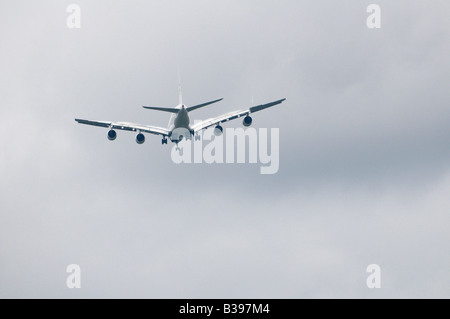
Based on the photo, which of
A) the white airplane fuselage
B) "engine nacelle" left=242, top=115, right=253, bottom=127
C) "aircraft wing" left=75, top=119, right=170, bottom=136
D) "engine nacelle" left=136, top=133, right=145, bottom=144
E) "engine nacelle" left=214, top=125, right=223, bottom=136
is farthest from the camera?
"engine nacelle" left=214, top=125, right=223, bottom=136

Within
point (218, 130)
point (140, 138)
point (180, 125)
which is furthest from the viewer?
point (218, 130)

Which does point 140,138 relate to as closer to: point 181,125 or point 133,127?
point 133,127

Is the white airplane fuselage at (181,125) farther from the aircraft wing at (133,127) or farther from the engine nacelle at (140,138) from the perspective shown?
the engine nacelle at (140,138)

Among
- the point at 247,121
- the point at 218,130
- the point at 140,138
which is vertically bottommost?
the point at 140,138

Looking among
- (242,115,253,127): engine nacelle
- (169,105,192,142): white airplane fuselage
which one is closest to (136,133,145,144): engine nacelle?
(169,105,192,142): white airplane fuselage

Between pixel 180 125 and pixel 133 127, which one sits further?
pixel 133 127

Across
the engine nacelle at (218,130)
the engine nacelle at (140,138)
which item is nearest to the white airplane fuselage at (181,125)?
the engine nacelle at (218,130)

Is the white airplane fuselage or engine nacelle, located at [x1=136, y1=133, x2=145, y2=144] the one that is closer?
the white airplane fuselage

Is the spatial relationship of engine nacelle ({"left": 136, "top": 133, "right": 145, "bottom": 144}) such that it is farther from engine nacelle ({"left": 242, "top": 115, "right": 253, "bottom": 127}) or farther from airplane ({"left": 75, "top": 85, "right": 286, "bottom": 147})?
engine nacelle ({"left": 242, "top": 115, "right": 253, "bottom": 127})

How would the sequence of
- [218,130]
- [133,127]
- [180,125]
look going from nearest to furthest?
[180,125] → [133,127] → [218,130]

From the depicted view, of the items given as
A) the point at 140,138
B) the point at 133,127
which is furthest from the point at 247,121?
the point at 133,127
